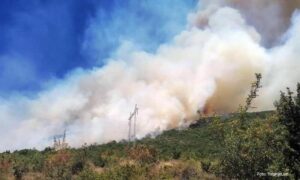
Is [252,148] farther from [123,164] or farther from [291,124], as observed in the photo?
[123,164]

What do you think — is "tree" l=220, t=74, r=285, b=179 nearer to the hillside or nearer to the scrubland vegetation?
the scrubland vegetation

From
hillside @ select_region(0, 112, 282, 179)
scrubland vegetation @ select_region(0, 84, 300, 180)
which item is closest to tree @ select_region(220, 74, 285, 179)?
scrubland vegetation @ select_region(0, 84, 300, 180)

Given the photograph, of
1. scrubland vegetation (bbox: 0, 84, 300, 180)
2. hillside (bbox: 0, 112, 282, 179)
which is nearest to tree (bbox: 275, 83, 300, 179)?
scrubland vegetation (bbox: 0, 84, 300, 180)

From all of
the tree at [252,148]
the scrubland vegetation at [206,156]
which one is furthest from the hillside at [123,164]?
→ the tree at [252,148]

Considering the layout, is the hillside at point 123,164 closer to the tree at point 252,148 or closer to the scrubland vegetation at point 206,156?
the scrubland vegetation at point 206,156

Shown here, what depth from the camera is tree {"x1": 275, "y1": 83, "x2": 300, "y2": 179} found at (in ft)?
101

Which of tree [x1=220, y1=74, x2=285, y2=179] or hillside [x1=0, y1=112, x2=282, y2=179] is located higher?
hillside [x1=0, y1=112, x2=282, y2=179]

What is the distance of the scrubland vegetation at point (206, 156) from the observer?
31.6m

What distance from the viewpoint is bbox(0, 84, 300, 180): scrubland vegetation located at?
104 feet

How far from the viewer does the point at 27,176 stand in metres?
97.9

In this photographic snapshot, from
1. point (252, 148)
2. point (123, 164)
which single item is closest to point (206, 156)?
point (123, 164)

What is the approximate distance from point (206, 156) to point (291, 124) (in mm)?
76953

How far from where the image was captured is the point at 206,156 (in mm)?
107688

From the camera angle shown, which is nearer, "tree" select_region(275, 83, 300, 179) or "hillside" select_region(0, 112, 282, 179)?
"tree" select_region(275, 83, 300, 179)
